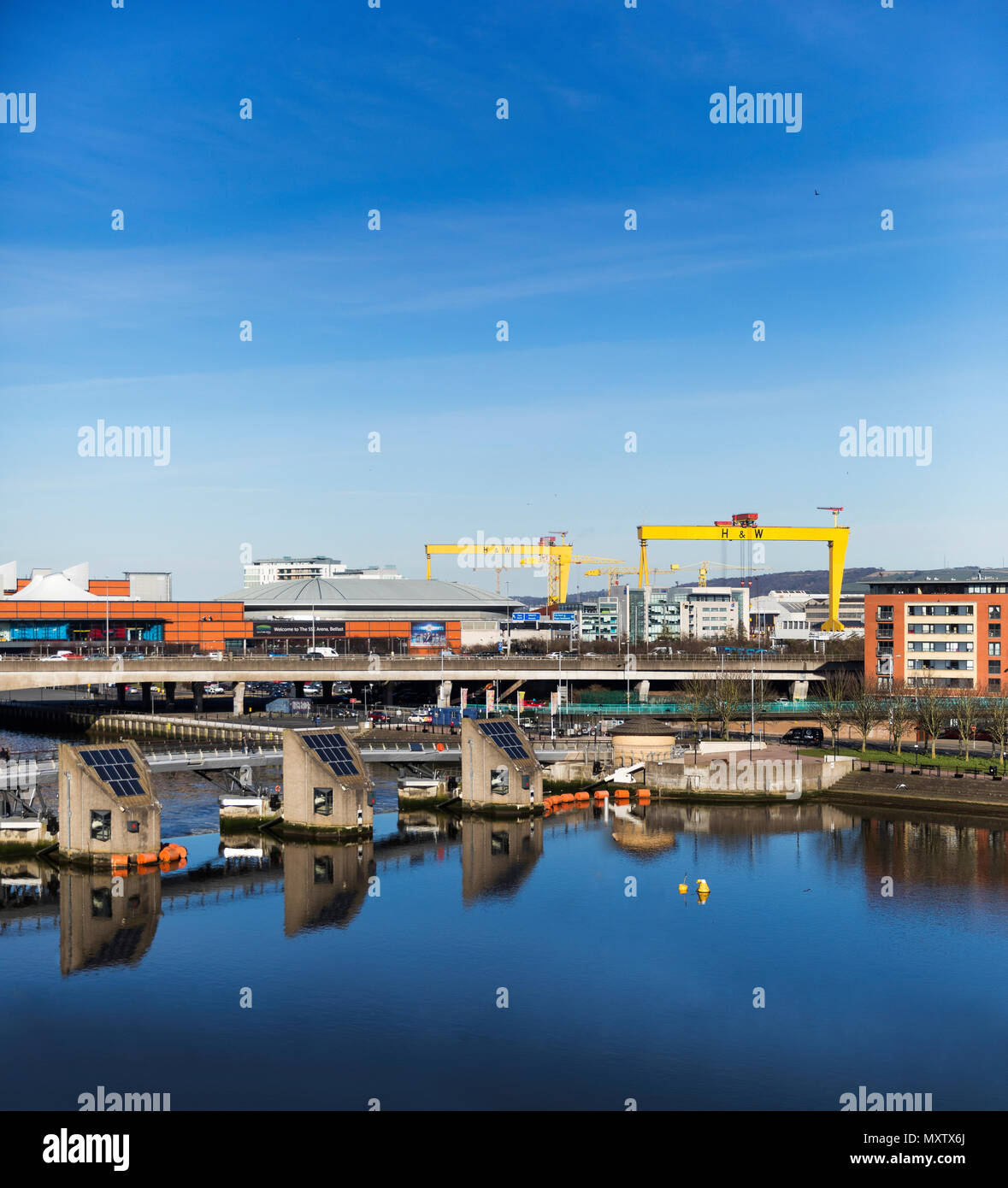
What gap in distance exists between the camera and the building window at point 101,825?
52.0 meters

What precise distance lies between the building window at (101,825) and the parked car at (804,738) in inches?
1918

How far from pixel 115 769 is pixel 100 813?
1980mm

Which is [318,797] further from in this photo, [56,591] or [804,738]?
[56,591]

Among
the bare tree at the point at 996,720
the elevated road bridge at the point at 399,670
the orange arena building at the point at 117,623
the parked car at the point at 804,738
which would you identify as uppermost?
the orange arena building at the point at 117,623

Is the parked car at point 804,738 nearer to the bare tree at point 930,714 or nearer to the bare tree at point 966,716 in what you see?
the bare tree at point 930,714

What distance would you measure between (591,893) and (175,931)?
1645cm

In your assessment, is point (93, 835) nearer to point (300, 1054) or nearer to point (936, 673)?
point (300, 1054)

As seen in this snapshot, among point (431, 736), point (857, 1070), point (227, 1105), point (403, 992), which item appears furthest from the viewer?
point (431, 736)

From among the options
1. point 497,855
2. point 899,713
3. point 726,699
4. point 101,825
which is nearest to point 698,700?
point 726,699

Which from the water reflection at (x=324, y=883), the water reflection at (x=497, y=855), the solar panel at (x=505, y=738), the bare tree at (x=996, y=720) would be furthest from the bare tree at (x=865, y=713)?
the water reflection at (x=324, y=883)

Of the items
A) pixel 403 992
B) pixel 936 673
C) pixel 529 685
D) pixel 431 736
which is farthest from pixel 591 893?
pixel 529 685

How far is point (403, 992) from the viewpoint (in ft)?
125
